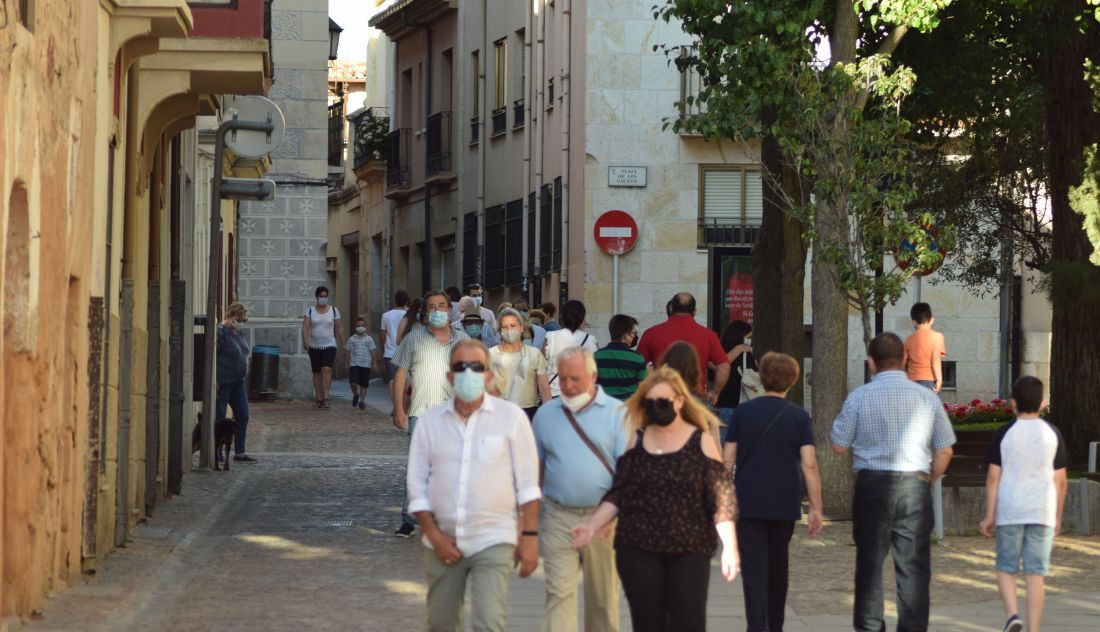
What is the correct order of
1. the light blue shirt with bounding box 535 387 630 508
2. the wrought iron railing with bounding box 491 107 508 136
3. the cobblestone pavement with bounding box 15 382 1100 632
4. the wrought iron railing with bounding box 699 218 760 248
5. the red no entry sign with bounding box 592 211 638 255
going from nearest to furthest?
the light blue shirt with bounding box 535 387 630 508, the cobblestone pavement with bounding box 15 382 1100 632, the red no entry sign with bounding box 592 211 638 255, the wrought iron railing with bounding box 699 218 760 248, the wrought iron railing with bounding box 491 107 508 136

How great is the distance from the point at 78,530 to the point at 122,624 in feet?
5.71

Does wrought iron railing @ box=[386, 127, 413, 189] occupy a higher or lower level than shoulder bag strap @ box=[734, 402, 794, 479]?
higher

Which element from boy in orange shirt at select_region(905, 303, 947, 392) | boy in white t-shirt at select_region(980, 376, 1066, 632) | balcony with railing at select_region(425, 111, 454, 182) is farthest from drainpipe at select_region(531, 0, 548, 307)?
boy in white t-shirt at select_region(980, 376, 1066, 632)

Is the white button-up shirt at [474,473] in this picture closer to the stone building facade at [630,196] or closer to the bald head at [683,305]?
the bald head at [683,305]

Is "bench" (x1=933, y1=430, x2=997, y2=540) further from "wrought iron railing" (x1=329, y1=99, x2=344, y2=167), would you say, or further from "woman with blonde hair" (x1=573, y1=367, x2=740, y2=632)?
"wrought iron railing" (x1=329, y1=99, x2=344, y2=167)

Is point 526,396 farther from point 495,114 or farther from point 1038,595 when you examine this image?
point 495,114

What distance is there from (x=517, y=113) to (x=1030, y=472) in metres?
30.5

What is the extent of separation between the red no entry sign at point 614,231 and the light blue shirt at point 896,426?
76.3 feet

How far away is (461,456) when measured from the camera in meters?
8.74

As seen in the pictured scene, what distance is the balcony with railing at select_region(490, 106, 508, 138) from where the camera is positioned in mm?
42250

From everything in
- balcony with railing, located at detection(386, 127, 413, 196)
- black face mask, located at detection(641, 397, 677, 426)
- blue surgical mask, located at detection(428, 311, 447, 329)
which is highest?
balcony with railing, located at detection(386, 127, 413, 196)

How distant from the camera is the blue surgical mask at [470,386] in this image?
28.8ft

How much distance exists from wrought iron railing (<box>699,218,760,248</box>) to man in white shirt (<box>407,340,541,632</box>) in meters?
26.4

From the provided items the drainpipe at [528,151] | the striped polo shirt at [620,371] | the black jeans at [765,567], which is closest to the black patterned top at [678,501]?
the black jeans at [765,567]
